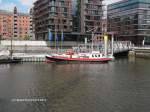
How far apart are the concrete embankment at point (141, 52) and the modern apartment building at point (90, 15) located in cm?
3203

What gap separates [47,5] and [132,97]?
5220 inches

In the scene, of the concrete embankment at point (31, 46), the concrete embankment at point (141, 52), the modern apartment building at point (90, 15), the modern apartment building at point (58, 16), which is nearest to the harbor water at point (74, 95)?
the concrete embankment at point (31, 46)

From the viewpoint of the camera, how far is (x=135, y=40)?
19175cm

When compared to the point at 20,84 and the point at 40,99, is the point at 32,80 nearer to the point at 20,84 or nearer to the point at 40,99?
the point at 20,84

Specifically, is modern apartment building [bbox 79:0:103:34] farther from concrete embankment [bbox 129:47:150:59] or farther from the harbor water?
the harbor water

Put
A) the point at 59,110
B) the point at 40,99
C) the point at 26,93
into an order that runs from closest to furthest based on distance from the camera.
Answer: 1. the point at 59,110
2. the point at 40,99
3. the point at 26,93

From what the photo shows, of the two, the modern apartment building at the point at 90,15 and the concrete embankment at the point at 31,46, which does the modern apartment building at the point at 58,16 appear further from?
the concrete embankment at the point at 31,46

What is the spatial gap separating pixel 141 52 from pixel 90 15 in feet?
150

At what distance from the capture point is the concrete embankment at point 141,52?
13725 cm

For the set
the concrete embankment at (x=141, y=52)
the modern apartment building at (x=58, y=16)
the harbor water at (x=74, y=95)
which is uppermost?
the modern apartment building at (x=58, y=16)

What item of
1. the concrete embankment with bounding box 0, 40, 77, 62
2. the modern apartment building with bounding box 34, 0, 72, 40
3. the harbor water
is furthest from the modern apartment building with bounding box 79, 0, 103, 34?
the harbor water

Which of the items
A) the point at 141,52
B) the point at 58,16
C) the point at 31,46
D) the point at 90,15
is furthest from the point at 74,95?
the point at 90,15

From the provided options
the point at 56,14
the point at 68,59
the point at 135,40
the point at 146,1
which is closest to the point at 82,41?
the point at 56,14

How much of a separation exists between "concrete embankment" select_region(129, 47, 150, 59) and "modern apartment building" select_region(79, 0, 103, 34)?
32030 mm
